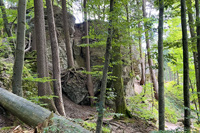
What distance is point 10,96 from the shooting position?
419 centimetres

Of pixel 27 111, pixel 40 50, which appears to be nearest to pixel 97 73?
pixel 40 50

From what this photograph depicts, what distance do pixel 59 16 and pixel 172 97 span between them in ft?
55.6

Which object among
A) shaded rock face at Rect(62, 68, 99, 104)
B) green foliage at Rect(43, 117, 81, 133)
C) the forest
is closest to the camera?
green foliage at Rect(43, 117, 81, 133)

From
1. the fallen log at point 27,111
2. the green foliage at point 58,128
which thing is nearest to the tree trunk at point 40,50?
the fallen log at point 27,111

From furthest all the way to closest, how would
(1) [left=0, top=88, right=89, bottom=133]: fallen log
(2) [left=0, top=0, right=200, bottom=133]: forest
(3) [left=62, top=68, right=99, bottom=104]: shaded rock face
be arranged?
(3) [left=62, top=68, right=99, bottom=104]: shaded rock face < (2) [left=0, top=0, right=200, bottom=133]: forest < (1) [left=0, top=88, right=89, bottom=133]: fallen log

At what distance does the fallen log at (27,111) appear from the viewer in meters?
3.45

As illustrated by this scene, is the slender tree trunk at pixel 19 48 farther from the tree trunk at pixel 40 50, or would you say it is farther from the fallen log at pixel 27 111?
the tree trunk at pixel 40 50

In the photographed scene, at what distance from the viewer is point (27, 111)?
3.67m

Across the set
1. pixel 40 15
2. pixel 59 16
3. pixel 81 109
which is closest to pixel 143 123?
pixel 81 109

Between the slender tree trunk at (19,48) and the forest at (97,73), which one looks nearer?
the forest at (97,73)

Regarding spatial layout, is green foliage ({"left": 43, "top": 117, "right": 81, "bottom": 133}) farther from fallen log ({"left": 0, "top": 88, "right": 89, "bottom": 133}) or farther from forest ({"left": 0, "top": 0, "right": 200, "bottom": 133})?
fallen log ({"left": 0, "top": 88, "right": 89, "bottom": 133})

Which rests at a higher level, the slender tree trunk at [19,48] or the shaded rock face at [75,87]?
the slender tree trunk at [19,48]

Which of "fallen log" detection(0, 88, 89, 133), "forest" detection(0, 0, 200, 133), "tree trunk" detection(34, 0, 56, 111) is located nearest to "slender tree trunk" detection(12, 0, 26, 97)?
"forest" detection(0, 0, 200, 133)

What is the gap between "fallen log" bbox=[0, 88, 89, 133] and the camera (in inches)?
136
